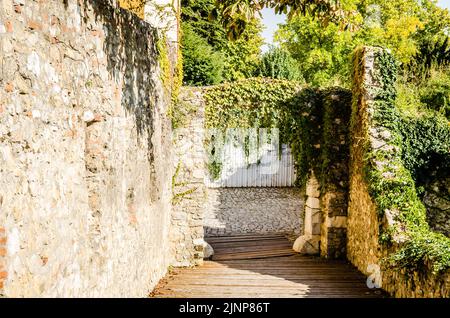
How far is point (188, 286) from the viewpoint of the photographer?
840 cm

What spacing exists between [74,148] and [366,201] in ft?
21.1

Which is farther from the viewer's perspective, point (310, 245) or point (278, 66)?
point (278, 66)

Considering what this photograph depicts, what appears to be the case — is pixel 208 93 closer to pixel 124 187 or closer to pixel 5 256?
pixel 124 187

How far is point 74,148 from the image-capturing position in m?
4.19

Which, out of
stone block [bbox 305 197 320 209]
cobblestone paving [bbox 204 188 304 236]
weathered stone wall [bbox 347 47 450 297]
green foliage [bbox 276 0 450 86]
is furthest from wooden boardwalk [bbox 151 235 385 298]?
green foliage [bbox 276 0 450 86]

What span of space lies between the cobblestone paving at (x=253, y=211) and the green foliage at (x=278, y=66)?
488 cm

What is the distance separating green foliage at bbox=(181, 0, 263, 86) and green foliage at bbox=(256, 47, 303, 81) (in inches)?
46.2

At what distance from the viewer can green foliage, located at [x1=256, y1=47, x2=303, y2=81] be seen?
1920 centimetres

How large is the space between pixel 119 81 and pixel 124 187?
50.0 inches

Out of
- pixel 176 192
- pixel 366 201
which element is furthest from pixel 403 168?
pixel 176 192

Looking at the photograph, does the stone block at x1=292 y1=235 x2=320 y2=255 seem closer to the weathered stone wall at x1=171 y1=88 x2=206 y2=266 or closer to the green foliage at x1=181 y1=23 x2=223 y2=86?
the weathered stone wall at x1=171 y1=88 x2=206 y2=266

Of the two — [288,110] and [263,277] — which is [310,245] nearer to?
[263,277]

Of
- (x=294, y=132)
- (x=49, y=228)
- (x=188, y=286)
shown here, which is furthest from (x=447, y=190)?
(x=49, y=228)

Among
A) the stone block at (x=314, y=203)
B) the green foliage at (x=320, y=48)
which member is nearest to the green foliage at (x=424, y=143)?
the stone block at (x=314, y=203)
